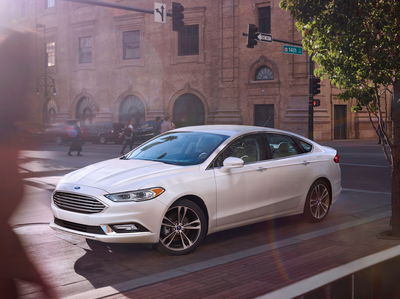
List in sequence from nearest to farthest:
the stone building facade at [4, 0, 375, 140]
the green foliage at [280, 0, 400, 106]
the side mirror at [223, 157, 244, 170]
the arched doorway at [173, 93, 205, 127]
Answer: the side mirror at [223, 157, 244, 170], the green foliage at [280, 0, 400, 106], the stone building facade at [4, 0, 375, 140], the arched doorway at [173, 93, 205, 127]

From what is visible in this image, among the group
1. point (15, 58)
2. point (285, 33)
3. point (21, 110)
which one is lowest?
point (21, 110)

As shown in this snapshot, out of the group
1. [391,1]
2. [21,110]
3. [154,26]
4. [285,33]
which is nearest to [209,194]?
[21,110]

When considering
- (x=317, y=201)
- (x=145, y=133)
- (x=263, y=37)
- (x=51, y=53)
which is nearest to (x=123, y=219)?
(x=317, y=201)

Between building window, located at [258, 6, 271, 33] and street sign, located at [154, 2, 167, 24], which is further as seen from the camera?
building window, located at [258, 6, 271, 33]

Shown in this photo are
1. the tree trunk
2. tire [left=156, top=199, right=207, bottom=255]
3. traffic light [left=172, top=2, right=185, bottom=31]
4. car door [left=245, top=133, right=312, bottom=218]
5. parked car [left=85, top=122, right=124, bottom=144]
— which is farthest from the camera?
parked car [left=85, top=122, right=124, bottom=144]

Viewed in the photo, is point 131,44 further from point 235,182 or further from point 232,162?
point 232,162

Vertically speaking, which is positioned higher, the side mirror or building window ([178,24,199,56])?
building window ([178,24,199,56])

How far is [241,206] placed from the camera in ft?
21.2

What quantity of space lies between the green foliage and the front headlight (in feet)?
10.5

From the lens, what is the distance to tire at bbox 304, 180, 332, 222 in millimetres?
7621

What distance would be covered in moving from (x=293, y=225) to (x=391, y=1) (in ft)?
11.3

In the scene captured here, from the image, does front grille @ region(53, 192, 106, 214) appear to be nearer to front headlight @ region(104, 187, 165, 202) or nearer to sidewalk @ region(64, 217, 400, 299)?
front headlight @ region(104, 187, 165, 202)

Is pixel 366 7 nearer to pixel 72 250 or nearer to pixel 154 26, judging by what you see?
pixel 72 250

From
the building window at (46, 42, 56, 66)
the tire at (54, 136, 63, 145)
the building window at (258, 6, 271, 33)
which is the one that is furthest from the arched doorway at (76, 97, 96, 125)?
the building window at (258, 6, 271, 33)
